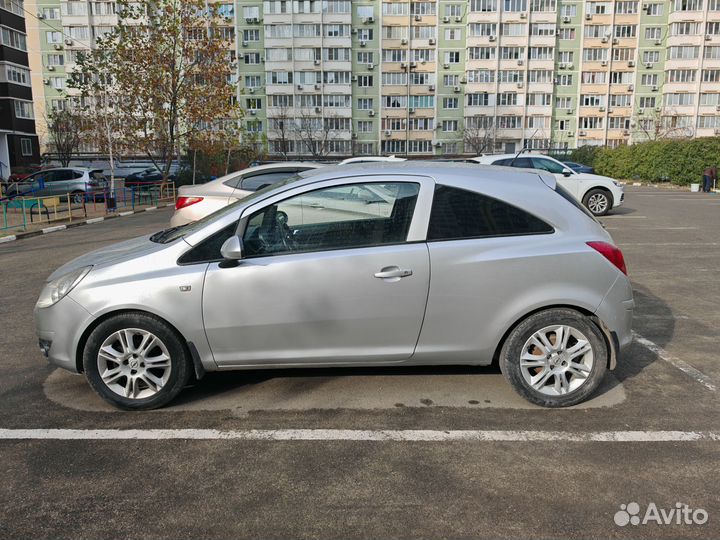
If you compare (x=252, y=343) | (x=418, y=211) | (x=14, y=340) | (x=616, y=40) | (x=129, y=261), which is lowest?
(x=14, y=340)

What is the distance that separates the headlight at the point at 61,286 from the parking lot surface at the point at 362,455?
781 millimetres

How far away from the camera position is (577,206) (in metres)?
4.32

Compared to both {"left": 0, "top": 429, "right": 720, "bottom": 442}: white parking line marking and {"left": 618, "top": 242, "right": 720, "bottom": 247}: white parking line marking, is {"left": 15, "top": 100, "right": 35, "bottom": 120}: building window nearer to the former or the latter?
{"left": 618, "top": 242, "right": 720, "bottom": 247}: white parking line marking

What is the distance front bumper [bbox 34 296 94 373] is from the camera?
4.06m

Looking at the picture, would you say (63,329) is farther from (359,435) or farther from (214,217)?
(359,435)

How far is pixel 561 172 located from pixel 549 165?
0.48 meters

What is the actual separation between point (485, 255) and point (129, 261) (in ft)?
8.19

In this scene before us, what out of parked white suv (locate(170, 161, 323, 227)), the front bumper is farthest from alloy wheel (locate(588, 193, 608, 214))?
the front bumper

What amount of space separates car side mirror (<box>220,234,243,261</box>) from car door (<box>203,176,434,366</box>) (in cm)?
10

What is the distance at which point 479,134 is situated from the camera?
7119 centimetres

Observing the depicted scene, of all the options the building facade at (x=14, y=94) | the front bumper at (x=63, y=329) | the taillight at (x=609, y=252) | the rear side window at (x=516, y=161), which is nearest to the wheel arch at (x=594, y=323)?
the taillight at (x=609, y=252)

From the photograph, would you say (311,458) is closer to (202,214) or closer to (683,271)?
(202,214)

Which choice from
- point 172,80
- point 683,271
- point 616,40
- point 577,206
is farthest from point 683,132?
point 577,206

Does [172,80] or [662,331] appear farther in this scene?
[172,80]
